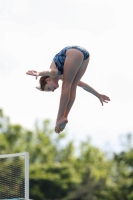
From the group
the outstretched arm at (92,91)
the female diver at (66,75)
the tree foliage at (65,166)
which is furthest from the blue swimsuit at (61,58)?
the tree foliage at (65,166)

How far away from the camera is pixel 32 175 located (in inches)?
1703

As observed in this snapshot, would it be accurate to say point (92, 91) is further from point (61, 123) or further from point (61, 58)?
point (61, 123)

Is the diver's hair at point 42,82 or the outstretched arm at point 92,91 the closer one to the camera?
the diver's hair at point 42,82

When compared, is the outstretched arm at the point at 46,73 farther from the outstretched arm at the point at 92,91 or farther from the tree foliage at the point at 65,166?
the tree foliage at the point at 65,166

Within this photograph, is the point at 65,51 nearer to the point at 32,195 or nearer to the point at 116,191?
the point at 116,191

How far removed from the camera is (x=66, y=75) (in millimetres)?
8789

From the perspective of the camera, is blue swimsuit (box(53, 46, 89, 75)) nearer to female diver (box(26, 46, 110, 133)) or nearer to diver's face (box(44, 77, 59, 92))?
female diver (box(26, 46, 110, 133))

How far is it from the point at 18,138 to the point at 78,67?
42.0m

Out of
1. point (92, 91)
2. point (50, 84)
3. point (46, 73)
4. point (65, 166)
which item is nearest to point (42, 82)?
point (50, 84)

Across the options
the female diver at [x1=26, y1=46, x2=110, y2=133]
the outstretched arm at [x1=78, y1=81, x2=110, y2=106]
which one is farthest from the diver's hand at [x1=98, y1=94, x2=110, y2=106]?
the female diver at [x1=26, y1=46, x2=110, y2=133]

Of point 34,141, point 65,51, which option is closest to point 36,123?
point 34,141

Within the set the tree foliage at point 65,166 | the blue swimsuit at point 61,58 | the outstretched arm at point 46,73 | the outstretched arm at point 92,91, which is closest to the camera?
the outstretched arm at point 46,73

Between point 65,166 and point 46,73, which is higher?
point 46,73

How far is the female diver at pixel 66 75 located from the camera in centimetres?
867
